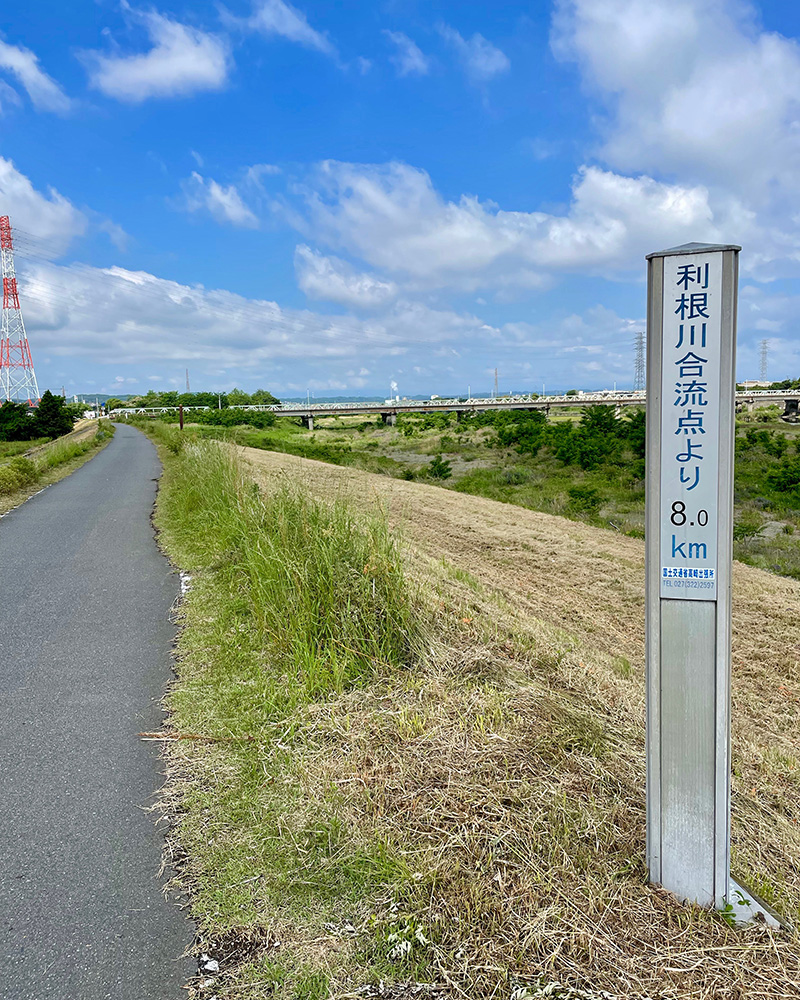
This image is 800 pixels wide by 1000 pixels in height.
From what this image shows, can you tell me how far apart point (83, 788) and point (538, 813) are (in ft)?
7.19

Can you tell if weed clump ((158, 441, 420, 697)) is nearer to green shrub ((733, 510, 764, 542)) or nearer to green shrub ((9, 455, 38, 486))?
green shrub ((733, 510, 764, 542))

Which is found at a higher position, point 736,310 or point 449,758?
point 736,310

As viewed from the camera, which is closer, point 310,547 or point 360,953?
point 360,953

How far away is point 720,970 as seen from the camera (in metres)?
2.05

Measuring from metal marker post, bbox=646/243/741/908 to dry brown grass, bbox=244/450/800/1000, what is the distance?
26 cm

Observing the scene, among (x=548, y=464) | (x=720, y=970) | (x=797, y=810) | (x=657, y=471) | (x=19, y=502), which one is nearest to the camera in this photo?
(x=720, y=970)

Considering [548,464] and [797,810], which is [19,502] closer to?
[797,810]

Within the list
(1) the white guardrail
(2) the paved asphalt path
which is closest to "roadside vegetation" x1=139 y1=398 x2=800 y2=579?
(2) the paved asphalt path

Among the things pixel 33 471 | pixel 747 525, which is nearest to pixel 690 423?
pixel 747 525

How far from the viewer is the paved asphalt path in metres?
2.26

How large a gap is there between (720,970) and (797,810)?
5.34ft

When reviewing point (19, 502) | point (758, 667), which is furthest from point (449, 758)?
point (19, 502)

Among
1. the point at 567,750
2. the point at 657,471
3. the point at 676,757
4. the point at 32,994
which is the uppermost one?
the point at 657,471

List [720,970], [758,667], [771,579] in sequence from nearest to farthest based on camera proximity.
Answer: [720,970] → [758,667] → [771,579]
